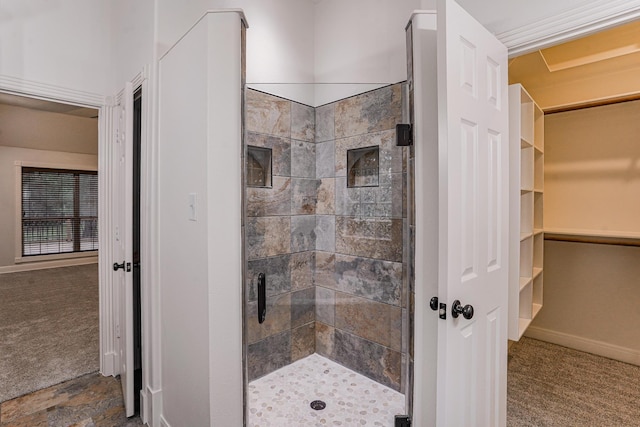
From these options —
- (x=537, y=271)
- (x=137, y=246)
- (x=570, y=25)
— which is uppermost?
(x=570, y=25)

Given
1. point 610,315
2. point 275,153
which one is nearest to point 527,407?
point 610,315

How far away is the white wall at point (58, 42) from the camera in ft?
6.84

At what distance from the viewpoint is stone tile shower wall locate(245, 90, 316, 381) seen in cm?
171

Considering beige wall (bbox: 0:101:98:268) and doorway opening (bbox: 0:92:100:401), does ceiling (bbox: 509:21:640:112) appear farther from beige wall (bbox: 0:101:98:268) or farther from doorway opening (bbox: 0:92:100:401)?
beige wall (bbox: 0:101:98:268)

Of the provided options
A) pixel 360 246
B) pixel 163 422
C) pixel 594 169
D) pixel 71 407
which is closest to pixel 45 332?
pixel 71 407

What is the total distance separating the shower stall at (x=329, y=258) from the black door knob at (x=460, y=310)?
0.46m

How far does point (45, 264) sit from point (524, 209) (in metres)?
8.01

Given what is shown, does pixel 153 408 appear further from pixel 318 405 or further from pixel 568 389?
pixel 568 389

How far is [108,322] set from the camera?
2604 mm

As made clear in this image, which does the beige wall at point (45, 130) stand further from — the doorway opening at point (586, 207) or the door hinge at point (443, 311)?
the doorway opening at point (586, 207)

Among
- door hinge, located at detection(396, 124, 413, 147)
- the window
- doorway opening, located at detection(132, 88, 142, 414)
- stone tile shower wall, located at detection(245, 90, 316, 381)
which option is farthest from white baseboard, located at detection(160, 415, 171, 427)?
the window

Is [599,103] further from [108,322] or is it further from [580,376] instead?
[108,322]

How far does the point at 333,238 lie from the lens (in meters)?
1.99

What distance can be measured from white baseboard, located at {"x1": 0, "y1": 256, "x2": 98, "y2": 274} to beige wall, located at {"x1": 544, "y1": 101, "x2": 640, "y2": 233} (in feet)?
27.0
